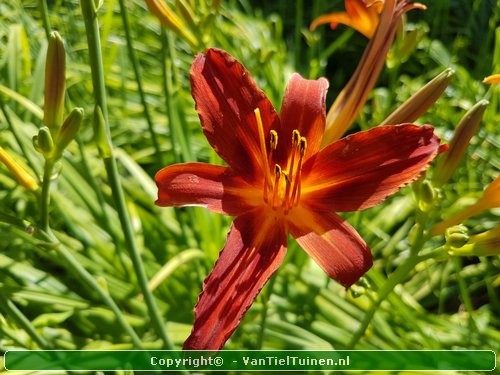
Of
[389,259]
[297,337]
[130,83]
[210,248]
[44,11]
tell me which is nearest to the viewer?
[44,11]

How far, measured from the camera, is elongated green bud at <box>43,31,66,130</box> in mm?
701

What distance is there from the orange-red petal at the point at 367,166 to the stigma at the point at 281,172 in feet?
0.06

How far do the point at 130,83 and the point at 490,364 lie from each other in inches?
55.8

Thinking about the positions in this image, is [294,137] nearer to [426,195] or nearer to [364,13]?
[426,195]

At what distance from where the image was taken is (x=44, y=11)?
3.14ft

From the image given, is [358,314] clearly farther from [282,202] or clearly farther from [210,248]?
[282,202]

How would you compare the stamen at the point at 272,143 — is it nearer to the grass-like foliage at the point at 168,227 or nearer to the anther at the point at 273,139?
the anther at the point at 273,139

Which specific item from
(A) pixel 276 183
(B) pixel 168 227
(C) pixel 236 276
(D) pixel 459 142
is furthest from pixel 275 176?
(B) pixel 168 227

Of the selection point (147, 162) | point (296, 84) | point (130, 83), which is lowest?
point (147, 162)

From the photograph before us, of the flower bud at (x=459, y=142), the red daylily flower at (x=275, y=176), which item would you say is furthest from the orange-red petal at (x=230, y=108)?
the flower bud at (x=459, y=142)

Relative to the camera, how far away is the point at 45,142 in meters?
0.72

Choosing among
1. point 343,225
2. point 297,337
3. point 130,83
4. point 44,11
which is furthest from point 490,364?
point 130,83

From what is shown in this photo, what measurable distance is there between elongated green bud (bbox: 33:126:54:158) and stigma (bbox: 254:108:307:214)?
0.25 m

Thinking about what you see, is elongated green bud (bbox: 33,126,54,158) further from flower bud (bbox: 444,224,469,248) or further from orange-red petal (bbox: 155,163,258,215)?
flower bud (bbox: 444,224,469,248)
